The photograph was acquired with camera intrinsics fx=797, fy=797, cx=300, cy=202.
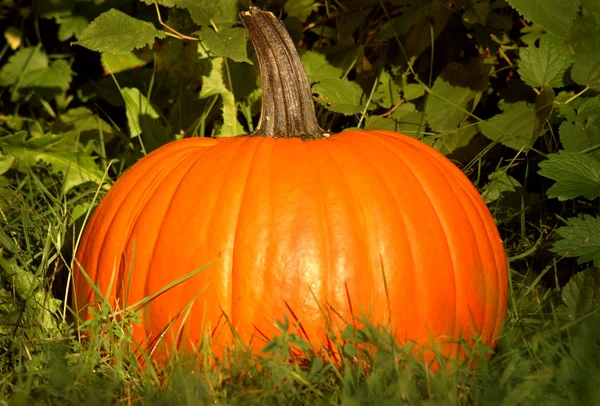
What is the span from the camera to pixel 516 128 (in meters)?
2.76

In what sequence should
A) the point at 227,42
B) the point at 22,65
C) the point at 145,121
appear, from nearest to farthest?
the point at 227,42, the point at 145,121, the point at 22,65

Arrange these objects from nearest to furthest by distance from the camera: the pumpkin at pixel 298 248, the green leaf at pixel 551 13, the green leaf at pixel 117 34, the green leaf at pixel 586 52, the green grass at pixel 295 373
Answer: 1. the green grass at pixel 295 373
2. the pumpkin at pixel 298 248
3. the green leaf at pixel 551 13
4. the green leaf at pixel 117 34
5. the green leaf at pixel 586 52

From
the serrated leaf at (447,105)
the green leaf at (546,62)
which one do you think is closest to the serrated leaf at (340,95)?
the serrated leaf at (447,105)

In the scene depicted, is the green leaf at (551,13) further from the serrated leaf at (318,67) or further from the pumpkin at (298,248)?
the serrated leaf at (318,67)

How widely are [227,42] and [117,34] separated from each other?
14.8 inches

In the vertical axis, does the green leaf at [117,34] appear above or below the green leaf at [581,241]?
above

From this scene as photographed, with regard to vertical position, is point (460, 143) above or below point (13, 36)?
below

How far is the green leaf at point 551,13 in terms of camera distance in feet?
7.64

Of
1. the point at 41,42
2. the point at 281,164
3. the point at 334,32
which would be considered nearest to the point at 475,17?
the point at 334,32

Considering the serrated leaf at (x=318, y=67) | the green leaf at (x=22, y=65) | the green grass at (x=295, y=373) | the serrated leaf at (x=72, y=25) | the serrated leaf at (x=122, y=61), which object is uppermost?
the serrated leaf at (x=72, y=25)

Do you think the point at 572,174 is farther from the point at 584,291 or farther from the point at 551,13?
the point at 551,13

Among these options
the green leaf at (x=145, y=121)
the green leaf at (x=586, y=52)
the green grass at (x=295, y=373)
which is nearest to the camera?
the green grass at (x=295, y=373)

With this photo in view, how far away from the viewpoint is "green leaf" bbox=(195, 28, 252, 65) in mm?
2400

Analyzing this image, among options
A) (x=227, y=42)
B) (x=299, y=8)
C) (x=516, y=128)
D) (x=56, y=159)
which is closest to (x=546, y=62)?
(x=516, y=128)
